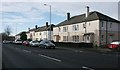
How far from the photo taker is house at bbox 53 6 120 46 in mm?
57750

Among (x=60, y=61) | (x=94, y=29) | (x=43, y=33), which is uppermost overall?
(x=43, y=33)

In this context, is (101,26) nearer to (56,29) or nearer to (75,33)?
(75,33)

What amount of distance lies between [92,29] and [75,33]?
9.04m

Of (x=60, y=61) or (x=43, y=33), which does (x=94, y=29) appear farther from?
(x=43, y=33)

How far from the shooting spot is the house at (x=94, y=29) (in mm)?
57750

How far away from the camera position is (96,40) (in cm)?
5712

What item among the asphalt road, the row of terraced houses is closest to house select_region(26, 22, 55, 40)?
the row of terraced houses

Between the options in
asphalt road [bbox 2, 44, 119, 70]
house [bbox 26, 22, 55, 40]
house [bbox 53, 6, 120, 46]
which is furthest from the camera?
house [bbox 26, 22, 55, 40]

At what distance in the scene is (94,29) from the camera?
5888cm

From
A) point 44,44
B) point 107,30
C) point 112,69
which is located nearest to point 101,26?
point 107,30

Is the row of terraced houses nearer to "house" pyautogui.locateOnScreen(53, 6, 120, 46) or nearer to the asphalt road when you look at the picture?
"house" pyautogui.locateOnScreen(53, 6, 120, 46)

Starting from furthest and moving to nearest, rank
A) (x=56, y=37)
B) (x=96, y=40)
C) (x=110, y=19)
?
(x=56, y=37) < (x=110, y=19) < (x=96, y=40)

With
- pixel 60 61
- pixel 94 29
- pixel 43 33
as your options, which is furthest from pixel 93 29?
pixel 43 33

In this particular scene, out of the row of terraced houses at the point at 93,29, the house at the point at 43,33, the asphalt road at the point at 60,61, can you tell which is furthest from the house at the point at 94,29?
the asphalt road at the point at 60,61
